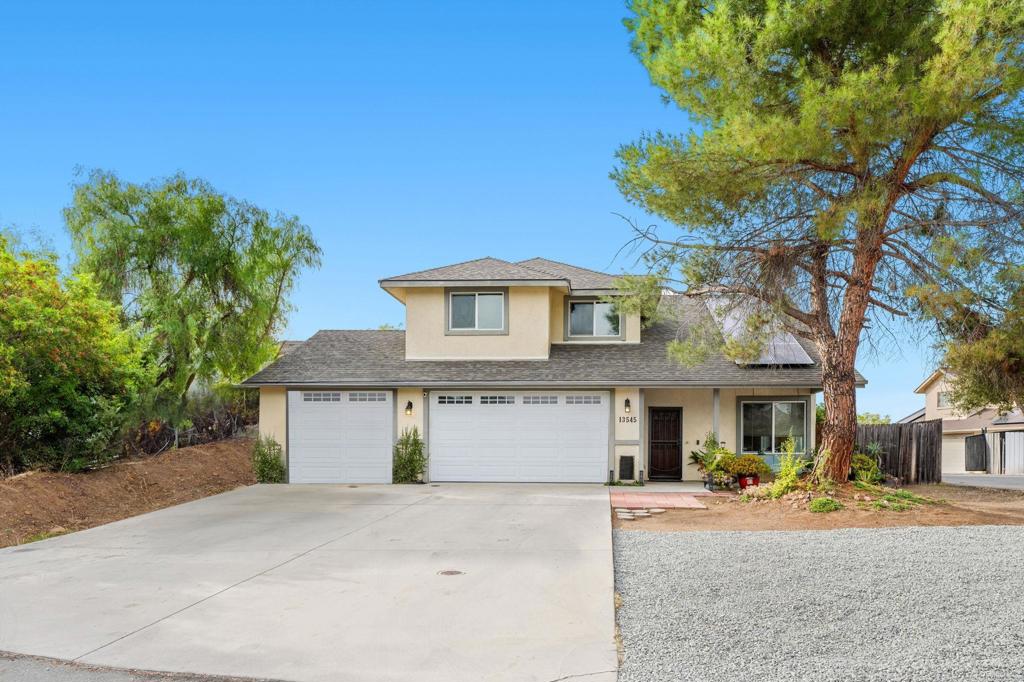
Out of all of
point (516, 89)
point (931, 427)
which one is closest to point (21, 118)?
point (516, 89)

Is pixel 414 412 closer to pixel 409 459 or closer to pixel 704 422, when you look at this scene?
pixel 409 459

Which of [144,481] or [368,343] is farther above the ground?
[368,343]

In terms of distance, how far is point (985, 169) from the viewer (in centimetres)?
1254

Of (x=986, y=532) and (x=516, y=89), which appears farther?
(x=516, y=89)

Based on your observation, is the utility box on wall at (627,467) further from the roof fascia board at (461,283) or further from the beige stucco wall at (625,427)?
the roof fascia board at (461,283)

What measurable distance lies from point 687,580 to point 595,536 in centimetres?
304

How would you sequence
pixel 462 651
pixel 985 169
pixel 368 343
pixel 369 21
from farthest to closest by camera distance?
pixel 368 343 < pixel 369 21 < pixel 985 169 < pixel 462 651

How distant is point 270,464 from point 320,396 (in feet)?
6.65

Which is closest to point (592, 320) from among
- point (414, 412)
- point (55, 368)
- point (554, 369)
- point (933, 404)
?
point (554, 369)

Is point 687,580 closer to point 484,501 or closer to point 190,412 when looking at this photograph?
point 484,501

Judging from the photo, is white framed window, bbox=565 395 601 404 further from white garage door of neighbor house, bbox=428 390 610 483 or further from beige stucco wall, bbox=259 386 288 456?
beige stucco wall, bbox=259 386 288 456

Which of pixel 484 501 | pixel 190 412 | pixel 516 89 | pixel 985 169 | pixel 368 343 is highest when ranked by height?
pixel 516 89

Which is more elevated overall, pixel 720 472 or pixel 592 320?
pixel 592 320

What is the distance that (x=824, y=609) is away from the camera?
631 centimetres
